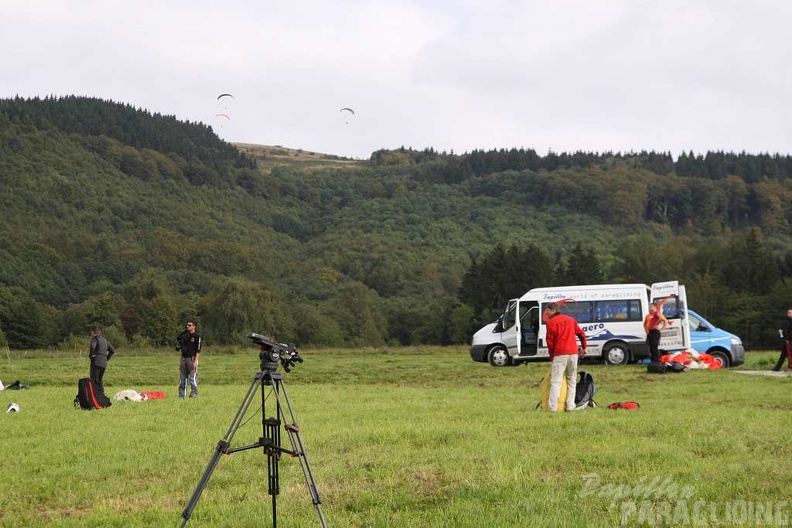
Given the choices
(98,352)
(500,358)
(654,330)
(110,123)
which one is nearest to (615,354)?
(500,358)

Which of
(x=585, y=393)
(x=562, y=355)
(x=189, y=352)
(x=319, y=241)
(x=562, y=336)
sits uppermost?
(x=319, y=241)

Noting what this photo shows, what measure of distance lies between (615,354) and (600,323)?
1.27m

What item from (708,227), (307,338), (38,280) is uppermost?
(708,227)

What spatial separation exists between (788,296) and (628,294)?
5252 centimetres

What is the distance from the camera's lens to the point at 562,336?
1509 centimetres

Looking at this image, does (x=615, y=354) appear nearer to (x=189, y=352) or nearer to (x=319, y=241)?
(x=189, y=352)

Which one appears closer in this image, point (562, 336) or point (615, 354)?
point (562, 336)

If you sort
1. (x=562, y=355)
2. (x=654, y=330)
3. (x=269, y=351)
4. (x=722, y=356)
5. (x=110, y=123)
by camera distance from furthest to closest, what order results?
1. (x=110, y=123)
2. (x=722, y=356)
3. (x=654, y=330)
4. (x=562, y=355)
5. (x=269, y=351)

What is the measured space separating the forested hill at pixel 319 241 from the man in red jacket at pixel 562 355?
65.6m

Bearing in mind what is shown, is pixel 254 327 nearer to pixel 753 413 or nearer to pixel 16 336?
pixel 16 336

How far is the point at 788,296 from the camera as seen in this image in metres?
78.1

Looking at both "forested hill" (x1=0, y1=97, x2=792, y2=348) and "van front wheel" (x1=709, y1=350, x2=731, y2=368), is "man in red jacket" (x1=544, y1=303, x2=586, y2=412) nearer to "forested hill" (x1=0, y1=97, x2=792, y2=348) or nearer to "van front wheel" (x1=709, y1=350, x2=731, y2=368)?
"van front wheel" (x1=709, y1=350, x2=731, y2=368)

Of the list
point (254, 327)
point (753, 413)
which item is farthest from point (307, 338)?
point (753, 413)

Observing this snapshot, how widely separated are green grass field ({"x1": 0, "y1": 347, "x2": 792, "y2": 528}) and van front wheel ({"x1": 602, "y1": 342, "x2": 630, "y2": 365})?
13.7 m
